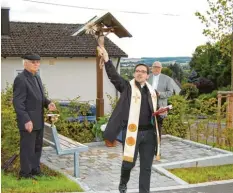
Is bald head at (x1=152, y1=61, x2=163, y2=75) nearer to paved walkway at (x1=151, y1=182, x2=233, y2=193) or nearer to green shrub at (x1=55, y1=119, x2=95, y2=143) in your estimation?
paved walkway at (x1=151, y1=182, x2=233, y2=193)

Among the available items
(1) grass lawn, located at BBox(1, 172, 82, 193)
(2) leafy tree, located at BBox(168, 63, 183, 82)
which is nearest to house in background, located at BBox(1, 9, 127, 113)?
(2) leafy tree, located at BBox(168, 63, 183, 82)

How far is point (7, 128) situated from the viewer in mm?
8094

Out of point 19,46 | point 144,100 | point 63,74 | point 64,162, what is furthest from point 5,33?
point 144,100

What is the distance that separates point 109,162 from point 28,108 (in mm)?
2355

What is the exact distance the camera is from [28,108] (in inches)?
290

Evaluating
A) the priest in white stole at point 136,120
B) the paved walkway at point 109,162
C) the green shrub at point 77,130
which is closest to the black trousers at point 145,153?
the priest in white stole at point 136,120

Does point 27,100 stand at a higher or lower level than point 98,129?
higher

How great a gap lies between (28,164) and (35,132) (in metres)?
0.47

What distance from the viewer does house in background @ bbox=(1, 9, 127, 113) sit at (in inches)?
1074

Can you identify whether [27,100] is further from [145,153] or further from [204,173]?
[204,173]

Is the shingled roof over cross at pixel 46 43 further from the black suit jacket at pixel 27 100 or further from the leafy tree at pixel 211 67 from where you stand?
the black suit jacket at pixel 27 100

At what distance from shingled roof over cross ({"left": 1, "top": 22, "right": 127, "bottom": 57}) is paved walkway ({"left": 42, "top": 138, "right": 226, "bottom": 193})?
16.5 meters

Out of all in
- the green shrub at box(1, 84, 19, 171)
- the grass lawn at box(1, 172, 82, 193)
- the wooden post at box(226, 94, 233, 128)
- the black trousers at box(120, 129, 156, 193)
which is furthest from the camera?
the wooden post at box(226, 94, 233, 128)

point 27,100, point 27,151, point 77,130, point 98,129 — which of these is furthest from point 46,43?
point 27,151
